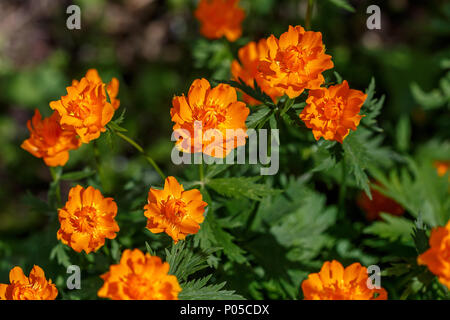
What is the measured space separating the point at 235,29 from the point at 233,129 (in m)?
1.02

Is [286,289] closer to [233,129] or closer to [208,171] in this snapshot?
[208,171]

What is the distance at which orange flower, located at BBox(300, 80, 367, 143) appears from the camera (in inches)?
66.4

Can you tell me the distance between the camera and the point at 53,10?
4211 millimetres

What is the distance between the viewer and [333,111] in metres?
1.69

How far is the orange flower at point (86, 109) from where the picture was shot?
5.67ft

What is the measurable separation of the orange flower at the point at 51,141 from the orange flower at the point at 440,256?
4.44 feet

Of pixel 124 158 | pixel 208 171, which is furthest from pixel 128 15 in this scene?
pixel 208 171

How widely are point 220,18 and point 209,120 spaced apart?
99cm

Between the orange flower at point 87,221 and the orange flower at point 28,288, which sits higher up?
the orange flower at point 87,221

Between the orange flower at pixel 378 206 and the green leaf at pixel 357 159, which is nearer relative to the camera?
the green leaf at pixel 357 159

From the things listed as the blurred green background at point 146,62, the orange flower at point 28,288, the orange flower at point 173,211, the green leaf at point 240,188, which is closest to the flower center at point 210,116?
the orange flower at point 173,211

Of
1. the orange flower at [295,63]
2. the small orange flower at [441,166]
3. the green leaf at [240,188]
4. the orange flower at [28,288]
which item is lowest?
the orange flower at [28,288]

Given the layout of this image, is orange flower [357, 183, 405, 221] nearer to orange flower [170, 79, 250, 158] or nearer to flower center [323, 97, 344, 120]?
flower center [323, 97, 344, 120]

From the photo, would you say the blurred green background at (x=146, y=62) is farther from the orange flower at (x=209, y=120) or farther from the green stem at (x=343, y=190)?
the orange flower at (x=209, y=120)
